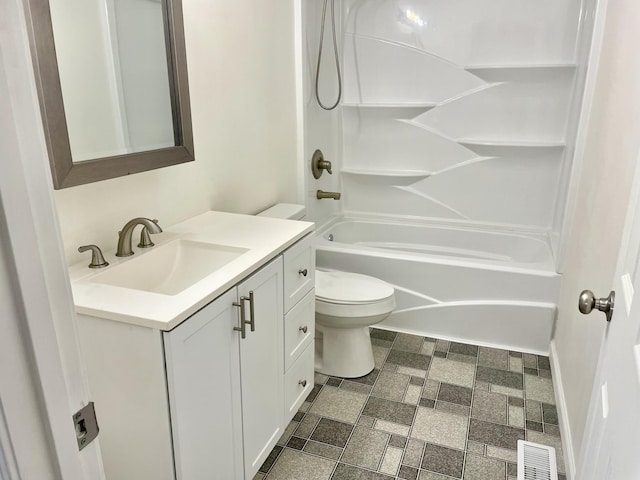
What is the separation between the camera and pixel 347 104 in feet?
11.6

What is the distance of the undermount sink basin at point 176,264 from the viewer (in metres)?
1.64

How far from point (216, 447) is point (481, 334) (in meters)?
1.77

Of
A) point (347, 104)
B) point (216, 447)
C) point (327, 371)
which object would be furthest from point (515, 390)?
point (347, 104)

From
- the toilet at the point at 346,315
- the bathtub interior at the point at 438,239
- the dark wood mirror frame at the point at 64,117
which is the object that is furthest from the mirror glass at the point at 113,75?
the bathtub interior at the point at 438,239

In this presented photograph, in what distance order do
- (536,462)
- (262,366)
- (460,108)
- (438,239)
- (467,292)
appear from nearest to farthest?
(262,366), (536,462), (467,292), (460,108), (438,239)

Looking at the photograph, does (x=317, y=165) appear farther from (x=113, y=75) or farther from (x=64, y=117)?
(x=64, y=117)

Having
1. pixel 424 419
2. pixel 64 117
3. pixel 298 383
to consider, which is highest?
pixel 64 117

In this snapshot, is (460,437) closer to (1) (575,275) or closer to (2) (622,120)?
(1) (575,275)

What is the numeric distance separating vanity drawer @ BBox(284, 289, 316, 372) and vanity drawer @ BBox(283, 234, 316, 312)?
0.04 metres

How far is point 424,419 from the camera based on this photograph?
7.14 ft

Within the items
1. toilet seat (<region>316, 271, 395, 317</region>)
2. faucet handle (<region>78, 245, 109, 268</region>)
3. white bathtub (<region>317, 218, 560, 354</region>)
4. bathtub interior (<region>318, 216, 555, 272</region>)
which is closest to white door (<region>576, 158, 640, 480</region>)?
toilet seat (<region>316, 271, 395, 317</region>)

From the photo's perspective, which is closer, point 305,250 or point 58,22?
point 58,22

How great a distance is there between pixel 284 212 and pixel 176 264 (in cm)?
87

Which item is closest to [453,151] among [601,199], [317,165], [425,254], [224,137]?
[425,254]
